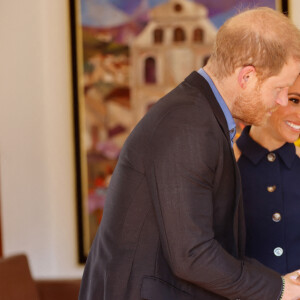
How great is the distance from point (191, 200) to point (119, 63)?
3.16 m

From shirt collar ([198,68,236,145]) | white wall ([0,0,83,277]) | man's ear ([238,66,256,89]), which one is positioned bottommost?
white wall ([0,0,83,277])

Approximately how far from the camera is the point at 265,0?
173 inches

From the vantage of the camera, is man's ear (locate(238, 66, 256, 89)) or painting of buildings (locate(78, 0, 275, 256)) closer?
man's ear (locate(238, 66, 256, 89))

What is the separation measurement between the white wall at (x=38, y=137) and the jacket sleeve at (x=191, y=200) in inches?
124

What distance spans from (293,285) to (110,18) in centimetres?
329

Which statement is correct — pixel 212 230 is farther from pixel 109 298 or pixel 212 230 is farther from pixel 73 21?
pixel 73 21

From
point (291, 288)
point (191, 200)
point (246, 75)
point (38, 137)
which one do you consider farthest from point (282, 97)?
point (38, 137)

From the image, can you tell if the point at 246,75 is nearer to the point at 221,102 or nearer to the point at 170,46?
the point at 221,102

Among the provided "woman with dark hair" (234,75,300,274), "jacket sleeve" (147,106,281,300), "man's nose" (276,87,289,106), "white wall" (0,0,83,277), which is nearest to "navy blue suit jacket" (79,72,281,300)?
"jacket sleeve" (147,106,281,300)

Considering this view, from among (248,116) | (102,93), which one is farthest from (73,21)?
(248,116)

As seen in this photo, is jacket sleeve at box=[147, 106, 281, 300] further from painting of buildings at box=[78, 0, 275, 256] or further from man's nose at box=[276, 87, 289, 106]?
painting of buildings at box=[78, 0, 275, 256]

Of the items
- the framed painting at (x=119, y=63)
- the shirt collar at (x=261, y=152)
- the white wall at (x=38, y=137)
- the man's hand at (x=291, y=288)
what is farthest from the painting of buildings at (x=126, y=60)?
the man's hand at (x=291, y=288)

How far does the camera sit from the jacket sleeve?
1.58 meters

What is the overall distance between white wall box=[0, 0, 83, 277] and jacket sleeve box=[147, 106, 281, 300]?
10.4 feet
